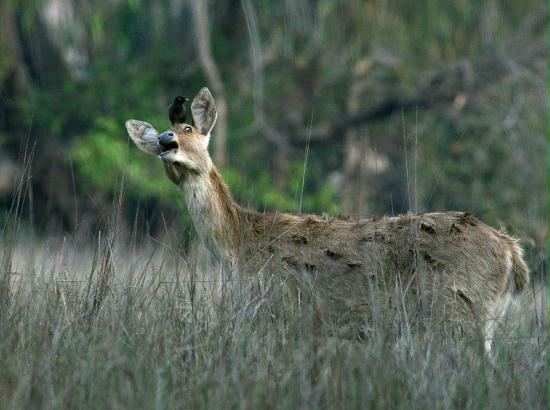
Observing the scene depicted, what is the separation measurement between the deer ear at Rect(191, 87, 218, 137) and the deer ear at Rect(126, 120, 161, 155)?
333 mm

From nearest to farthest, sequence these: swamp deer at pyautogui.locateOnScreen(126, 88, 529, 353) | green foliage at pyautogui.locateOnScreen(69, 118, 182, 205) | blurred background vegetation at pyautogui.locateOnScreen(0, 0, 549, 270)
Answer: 1. swamp deer at pyautogui.locateOnScreen(126, 88, 529, 353)
2. green foliage at pyautogui.locateOnScreen(69, 118, 182, 205)
3. blurred background vegetation at pyautogui.locateOnScreen(0, 0, 549, 270)

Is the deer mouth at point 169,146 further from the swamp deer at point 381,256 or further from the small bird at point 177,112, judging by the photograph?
the small bird at point 177,112

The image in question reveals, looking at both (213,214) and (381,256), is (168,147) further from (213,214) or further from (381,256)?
(381,256)

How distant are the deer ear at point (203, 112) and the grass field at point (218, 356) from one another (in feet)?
5.04

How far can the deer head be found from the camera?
22.7 ft

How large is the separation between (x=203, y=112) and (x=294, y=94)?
1253cm

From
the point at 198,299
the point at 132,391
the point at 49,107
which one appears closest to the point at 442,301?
the point at 198,299

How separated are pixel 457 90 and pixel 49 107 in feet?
22.9

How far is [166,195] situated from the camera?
16266 mm

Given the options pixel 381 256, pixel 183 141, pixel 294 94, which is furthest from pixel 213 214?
pixel 294 94

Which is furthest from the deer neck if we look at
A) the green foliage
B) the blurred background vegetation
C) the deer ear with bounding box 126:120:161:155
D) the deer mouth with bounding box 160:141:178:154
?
the green foliage

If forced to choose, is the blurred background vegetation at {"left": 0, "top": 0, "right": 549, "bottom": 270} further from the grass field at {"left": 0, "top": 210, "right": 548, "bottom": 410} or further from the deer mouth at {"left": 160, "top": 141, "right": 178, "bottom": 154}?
the grass field at {"left": 0, "top": 210, "right": 548, "bottom": 410}

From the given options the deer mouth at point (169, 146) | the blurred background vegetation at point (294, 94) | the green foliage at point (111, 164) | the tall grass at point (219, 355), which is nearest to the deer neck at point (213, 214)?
the deer mouth at point (169, 146)

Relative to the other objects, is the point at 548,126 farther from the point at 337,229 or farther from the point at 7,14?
the point at 337,229
